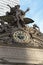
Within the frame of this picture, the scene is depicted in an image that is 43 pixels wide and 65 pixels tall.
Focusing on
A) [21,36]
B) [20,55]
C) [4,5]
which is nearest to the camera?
[20,55]

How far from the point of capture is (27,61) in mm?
15148

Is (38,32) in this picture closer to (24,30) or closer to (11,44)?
(24,30)

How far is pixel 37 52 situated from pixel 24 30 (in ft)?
4.53

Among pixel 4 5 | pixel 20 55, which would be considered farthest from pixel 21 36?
pixel 4 5

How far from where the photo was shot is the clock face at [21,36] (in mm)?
15698

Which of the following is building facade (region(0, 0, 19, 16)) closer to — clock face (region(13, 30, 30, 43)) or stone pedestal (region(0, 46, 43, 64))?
clock face (region(13, 30, 30, 43))

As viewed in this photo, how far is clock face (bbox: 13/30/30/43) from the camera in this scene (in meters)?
15.7

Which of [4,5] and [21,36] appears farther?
[4,5]

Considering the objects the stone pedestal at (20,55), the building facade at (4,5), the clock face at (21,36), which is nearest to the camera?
the stone pedestal at (20,55)

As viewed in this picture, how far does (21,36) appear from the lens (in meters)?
15.9

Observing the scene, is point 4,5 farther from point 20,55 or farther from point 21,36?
point 20,55

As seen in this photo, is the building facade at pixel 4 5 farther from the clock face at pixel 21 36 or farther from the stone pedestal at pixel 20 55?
the stone pedestal at pixel 20 55

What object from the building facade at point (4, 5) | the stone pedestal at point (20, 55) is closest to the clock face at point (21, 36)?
the stone pedestal at point (20, 55)

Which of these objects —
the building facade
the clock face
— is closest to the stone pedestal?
the clock face
